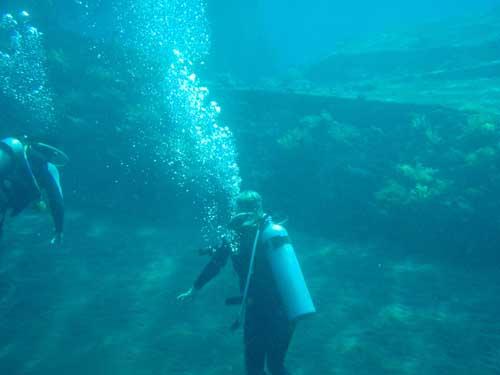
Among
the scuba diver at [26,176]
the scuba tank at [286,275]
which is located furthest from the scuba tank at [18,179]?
the scuba tank at [286,275]

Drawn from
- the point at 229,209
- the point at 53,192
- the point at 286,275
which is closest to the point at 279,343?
the point at 286,275

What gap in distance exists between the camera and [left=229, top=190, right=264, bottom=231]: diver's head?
12.3ft

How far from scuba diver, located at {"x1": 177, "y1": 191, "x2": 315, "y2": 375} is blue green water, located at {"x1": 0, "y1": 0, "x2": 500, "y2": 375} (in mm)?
1825

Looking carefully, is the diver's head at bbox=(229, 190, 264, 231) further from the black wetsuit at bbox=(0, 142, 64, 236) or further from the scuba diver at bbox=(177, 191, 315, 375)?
the black wetsuit at bbox=(0, 142, 64, 236)

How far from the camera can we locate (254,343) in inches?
147

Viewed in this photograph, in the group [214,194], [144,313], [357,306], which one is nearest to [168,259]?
[144,313]

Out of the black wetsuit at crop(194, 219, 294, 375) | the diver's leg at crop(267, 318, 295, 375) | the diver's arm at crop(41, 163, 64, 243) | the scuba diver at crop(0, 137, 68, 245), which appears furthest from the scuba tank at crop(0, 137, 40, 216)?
the diver's leg at crop(267, 318, 295, 375)

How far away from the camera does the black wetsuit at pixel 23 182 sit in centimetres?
470

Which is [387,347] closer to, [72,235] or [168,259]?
[168,259]

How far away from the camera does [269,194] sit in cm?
1077

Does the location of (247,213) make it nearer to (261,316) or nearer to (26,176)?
(261,316)

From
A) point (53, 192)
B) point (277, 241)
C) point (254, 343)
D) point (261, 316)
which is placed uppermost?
point (53, 192)

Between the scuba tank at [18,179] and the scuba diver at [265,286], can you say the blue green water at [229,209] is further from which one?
the scuba diver at [265,286]

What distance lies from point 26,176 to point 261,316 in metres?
3.48
